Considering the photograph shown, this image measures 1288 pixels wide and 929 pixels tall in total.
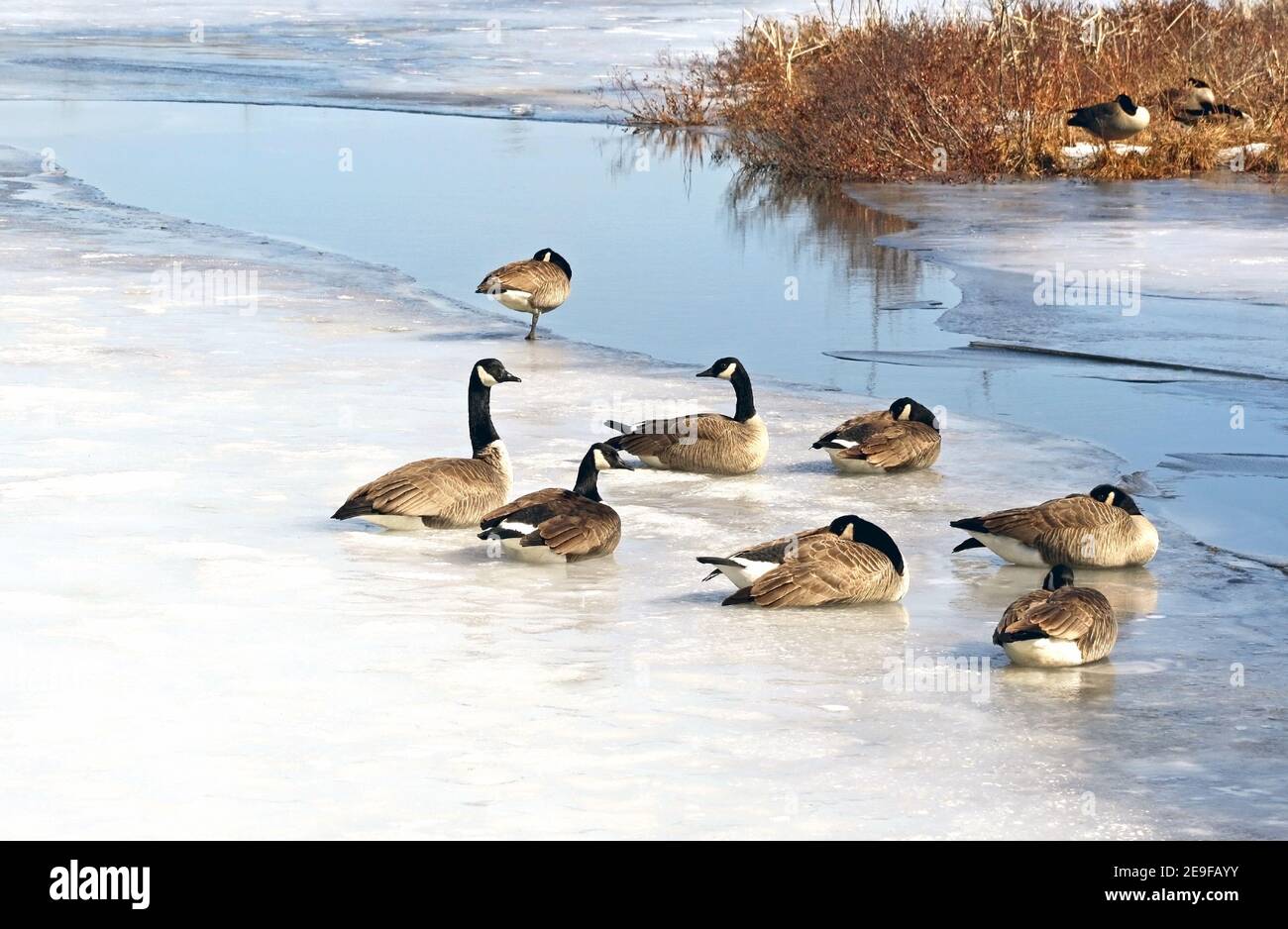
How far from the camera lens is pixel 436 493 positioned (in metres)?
8.94

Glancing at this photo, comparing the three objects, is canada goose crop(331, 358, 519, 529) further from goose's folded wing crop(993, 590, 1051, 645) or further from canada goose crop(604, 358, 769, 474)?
goose's folded wing crop(993, 590, 1051, 645)

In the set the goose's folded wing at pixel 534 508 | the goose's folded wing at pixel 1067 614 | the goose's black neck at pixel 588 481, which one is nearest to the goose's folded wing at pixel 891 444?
the goose's black neck at pixel 588 481

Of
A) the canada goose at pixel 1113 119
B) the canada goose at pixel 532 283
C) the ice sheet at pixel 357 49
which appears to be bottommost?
the canada goose at pixel 532 283

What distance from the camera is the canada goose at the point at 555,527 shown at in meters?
8.40

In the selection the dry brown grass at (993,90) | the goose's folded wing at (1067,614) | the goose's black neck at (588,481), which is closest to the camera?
→ the goose's folded wing at (1067,614)

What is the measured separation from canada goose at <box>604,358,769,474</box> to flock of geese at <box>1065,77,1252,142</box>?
14682 millimetres

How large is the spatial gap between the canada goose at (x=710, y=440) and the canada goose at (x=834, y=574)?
2.35 meters

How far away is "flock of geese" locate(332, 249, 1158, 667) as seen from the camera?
7215mm

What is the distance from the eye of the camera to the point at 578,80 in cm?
3884

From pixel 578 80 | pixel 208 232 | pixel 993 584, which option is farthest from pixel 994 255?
pixel 578 80

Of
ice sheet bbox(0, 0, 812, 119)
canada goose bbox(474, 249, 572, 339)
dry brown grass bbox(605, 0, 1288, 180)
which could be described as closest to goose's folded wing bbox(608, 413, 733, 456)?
canada goose bbox(474, 249, 572, 339)

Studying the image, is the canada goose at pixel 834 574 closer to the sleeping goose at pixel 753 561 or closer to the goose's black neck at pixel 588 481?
the sleeping goose at pixel 753 561

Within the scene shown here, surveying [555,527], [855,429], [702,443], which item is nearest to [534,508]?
[555,527]

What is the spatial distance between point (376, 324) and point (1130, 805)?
403 inches
